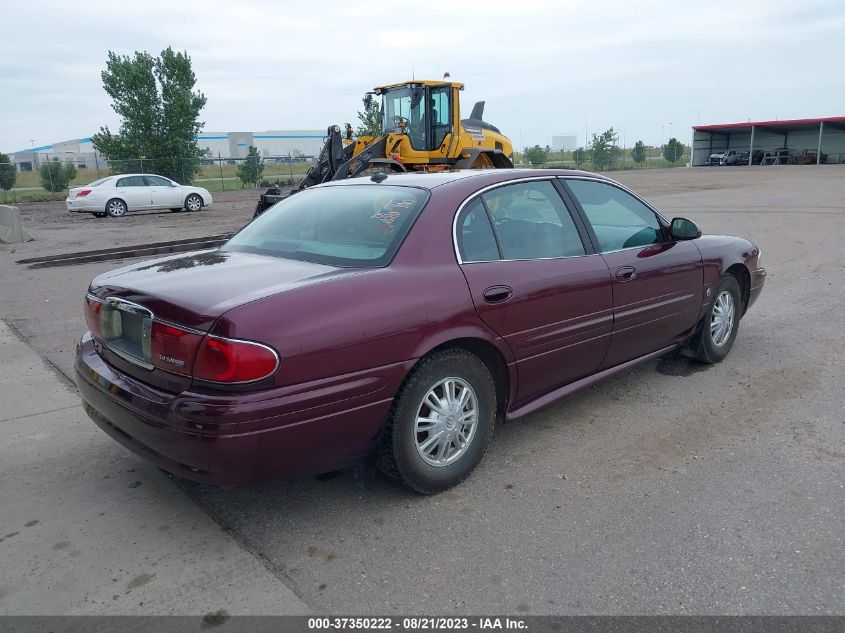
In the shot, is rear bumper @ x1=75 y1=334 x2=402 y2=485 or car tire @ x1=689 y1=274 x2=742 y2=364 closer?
rear bumper @ x1=75 y1=334 x2=402 y2=485

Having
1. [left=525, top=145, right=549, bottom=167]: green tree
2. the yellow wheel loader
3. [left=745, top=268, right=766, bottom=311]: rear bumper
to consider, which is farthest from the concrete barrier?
[left=525, top=145, right=549, bottom=167]: green tree

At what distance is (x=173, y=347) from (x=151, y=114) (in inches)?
1419

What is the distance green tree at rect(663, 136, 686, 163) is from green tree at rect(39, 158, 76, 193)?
2064 inches

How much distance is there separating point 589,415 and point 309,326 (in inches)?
90.8

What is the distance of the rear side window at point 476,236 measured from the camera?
3564mm

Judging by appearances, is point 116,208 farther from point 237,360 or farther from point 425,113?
point 237,360

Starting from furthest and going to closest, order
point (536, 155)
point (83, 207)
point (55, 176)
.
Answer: point (536, 155), point (55, 176), point (83, 207)

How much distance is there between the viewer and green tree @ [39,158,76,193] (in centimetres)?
3409

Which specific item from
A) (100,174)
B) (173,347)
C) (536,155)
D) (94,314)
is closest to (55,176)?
(100,174)

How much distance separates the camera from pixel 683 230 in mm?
4719

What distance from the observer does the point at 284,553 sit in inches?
117

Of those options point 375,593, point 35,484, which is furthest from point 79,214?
point 375,593

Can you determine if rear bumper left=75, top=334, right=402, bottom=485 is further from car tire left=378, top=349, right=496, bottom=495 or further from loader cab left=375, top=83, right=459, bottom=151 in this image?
loader cab left=375, top=83, right=459, bottom=151

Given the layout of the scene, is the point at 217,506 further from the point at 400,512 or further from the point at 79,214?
the point at 79,214
